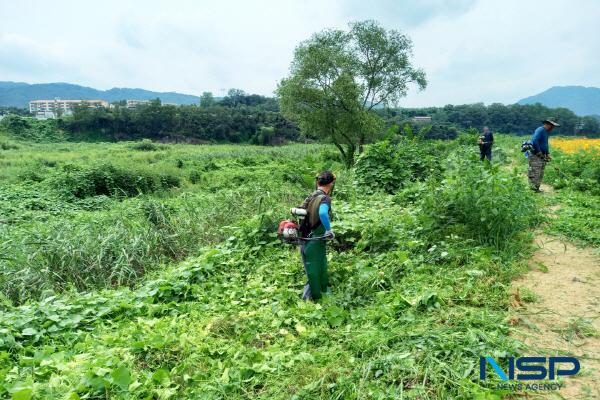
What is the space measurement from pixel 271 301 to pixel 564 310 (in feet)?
9.96

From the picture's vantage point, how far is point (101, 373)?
118 inches

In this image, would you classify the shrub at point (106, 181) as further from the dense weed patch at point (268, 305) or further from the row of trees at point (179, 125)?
the row of trees at point (179, 125)

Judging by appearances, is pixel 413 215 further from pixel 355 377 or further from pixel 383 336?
pixel 355 377

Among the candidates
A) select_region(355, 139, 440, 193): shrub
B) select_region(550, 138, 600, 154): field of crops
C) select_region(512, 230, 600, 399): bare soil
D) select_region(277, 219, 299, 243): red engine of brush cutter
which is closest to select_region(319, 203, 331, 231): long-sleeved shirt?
select_region(277, 219, 299, 243): red engine of brush cutter

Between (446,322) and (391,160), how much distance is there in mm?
7258

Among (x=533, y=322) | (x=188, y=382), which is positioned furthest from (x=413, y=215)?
(x=188, y=382)

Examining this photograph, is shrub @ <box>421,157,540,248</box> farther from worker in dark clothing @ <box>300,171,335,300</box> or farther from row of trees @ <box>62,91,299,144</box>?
row of trees @ <box>62,91,299,144</box>

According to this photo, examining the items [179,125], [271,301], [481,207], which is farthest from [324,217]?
[179,125]

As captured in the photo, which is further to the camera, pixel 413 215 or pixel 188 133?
pixel 188 133

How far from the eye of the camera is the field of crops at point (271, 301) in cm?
297
